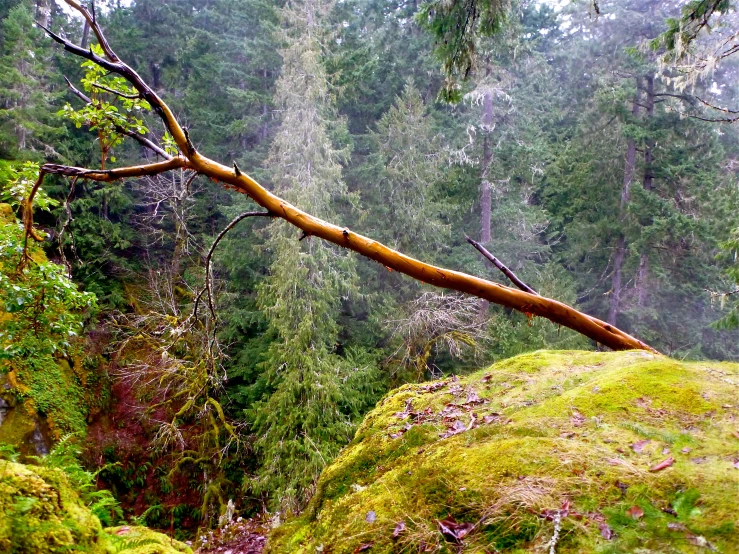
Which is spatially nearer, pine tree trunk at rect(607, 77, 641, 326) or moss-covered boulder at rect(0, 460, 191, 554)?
moss-covered boulder at rect(0, 460, 191, 554)

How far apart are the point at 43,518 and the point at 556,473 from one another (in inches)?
78.7

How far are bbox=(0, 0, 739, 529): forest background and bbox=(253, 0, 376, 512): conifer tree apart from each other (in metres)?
0.06

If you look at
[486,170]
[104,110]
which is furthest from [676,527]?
[486,170]

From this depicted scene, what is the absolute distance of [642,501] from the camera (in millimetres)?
1442

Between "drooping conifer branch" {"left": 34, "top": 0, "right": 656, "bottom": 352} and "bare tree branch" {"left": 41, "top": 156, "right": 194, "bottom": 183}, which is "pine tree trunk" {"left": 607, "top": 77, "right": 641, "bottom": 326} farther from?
"bare tree branch" {"left": 41, "top": 156, "right": 194, "bottom": 183}

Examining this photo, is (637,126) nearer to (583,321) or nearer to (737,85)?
(737,85)

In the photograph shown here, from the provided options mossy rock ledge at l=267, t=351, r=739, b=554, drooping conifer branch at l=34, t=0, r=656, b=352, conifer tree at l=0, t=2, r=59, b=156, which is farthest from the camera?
conifer tree at l=0, t=2, r=59, b=156

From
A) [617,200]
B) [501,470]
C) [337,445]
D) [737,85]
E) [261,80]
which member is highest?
[737,85]

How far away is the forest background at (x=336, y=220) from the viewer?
10.0 metres

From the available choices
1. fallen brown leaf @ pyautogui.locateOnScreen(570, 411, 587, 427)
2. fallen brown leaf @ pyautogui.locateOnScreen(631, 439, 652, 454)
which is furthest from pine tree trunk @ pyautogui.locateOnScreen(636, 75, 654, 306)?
fallen brown leaf @ pyautogui.locateOnScreen(631, 439, 652, 454)

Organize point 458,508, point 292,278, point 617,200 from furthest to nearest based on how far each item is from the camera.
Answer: point 617,200, point 292,278, point 458,508

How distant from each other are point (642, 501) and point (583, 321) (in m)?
1.54

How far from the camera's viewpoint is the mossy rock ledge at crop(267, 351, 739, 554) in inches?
54.9

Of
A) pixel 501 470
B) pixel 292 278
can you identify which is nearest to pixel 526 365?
pixel 501 470
